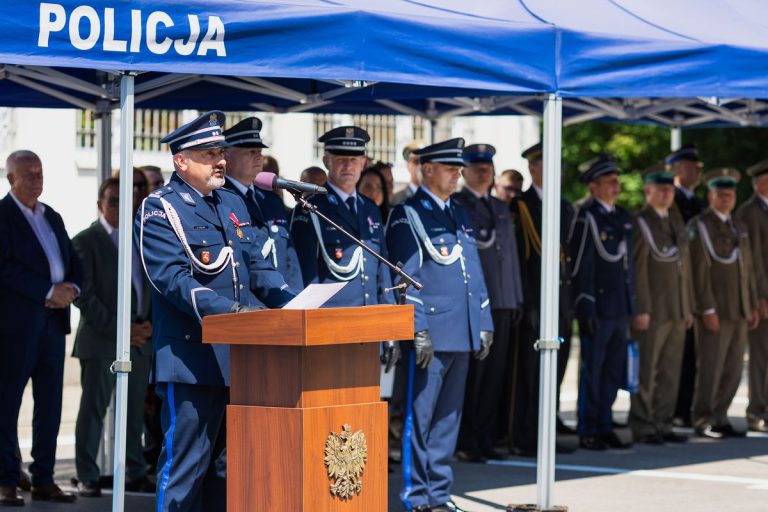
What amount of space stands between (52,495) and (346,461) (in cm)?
330

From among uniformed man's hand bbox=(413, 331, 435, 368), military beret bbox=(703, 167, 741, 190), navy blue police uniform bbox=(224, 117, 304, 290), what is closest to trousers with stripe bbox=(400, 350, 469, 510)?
uniformed man's hand bbox=(413, 331, 435, 368)

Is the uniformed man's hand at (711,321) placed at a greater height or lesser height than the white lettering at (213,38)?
lesser

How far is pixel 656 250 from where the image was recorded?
11.0m

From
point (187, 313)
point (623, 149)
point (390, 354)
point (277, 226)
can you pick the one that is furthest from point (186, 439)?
point (623, 149)

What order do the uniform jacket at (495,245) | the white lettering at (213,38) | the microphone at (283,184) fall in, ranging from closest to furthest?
the microphone at (283,184) → the white lettering at (213,38) → the uniform jacket at (495,245)

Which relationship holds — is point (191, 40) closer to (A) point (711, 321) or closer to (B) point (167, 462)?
(B) point (167, 462)

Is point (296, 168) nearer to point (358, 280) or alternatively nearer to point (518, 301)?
point (518, 301)

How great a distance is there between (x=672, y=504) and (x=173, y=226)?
12.5 ft

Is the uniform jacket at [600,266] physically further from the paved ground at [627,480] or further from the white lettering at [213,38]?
the white lettering at [213,38]

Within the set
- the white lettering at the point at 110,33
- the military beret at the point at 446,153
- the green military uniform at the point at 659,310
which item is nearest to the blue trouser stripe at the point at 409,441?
the military beret at the point at 446,153

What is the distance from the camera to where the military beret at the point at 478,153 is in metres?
9.60

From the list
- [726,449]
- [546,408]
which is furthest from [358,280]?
[726,449]

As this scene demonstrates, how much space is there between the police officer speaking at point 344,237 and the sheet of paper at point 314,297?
199 centimetres

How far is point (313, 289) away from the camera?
5602 millimetres
